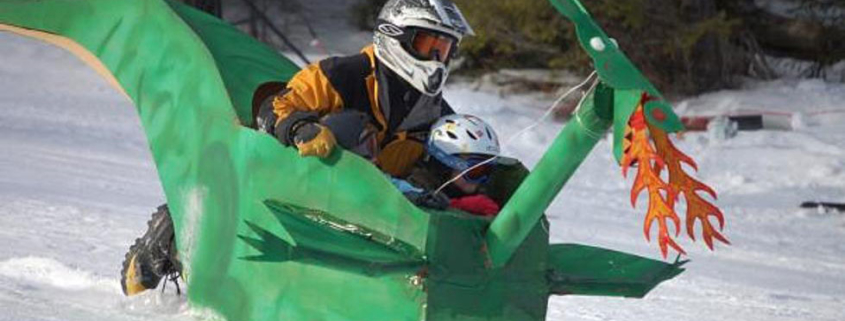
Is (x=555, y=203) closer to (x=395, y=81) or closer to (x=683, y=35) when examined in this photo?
(x=683, y=35)

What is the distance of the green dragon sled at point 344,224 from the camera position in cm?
495

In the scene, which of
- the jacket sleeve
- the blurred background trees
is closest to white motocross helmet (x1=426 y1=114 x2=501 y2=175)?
the jacket sleeve

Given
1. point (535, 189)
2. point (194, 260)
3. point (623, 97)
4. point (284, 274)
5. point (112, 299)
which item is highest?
point (623, 97)

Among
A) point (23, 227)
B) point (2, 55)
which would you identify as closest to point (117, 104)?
point (2, 55)

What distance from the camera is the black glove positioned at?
5.49 m

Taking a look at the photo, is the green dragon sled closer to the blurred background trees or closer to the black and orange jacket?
the black and orange jacket

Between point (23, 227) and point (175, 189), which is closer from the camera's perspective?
point (175, 189)

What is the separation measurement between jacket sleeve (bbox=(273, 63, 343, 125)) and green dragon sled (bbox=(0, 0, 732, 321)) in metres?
0.19

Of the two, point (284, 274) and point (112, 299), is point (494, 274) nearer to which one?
point (284, 274)

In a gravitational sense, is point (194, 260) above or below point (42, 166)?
above

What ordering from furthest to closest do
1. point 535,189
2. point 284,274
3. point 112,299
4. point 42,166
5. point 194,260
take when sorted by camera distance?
point 42,166, point 112,299, point 194,260, point 284,274, point 535,189

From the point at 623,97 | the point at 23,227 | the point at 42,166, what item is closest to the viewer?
the point at 623,97

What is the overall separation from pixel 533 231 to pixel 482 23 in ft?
43.8

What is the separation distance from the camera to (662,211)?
4.68 m
